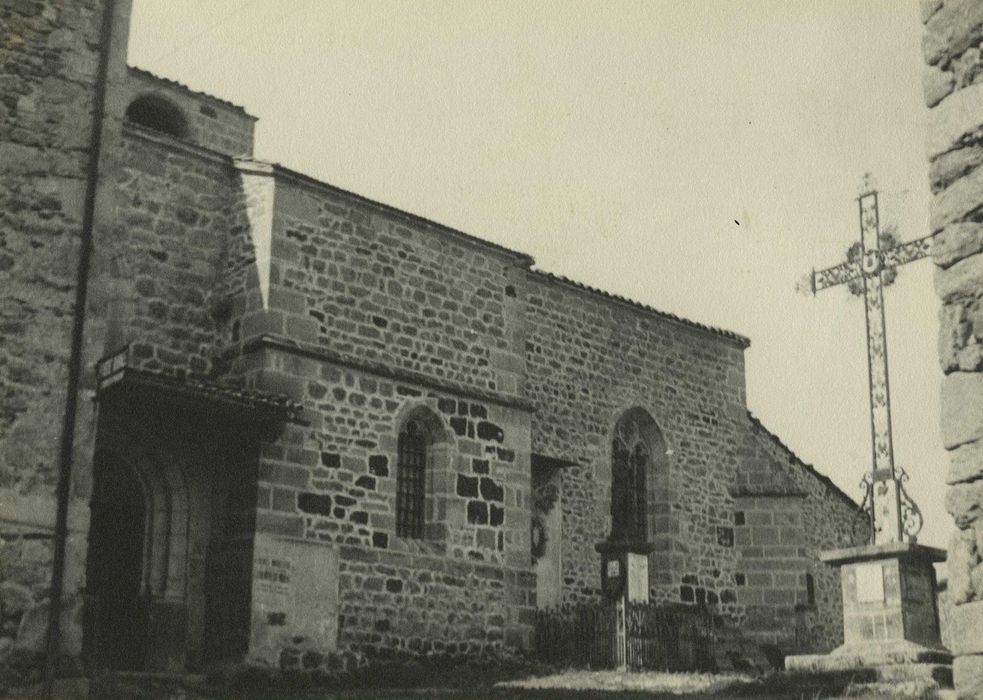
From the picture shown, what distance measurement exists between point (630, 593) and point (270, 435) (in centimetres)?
529

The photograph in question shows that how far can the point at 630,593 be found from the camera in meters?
16.0

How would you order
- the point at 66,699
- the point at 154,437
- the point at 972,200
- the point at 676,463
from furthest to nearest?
the point at 676,463, the point at 154,437, the point at 66,699, the point at 972,200

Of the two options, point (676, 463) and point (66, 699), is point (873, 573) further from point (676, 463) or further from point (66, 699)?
point (66, 699)

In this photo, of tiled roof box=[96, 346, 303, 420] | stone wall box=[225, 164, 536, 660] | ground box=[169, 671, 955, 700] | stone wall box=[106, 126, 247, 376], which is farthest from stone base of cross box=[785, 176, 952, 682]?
stone wall box=[106, 126, 247, 376]

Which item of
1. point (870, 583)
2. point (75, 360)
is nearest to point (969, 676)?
point (75, 360)

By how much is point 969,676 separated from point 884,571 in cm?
790

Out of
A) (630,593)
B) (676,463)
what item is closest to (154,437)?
(630,593)

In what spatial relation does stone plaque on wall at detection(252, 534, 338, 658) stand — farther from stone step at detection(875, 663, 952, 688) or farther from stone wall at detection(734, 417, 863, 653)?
stone wall at detection(734, 417, 863, 653)

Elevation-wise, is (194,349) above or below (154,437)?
above

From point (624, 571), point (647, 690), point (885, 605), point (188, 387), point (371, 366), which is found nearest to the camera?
point (647, 690)

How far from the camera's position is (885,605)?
1333 cm

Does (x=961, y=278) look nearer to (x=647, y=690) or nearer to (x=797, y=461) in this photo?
(x=647, y=690)

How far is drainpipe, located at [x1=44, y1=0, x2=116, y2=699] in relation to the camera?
8461mm

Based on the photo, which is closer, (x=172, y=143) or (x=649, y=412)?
(x=172, y=143)
